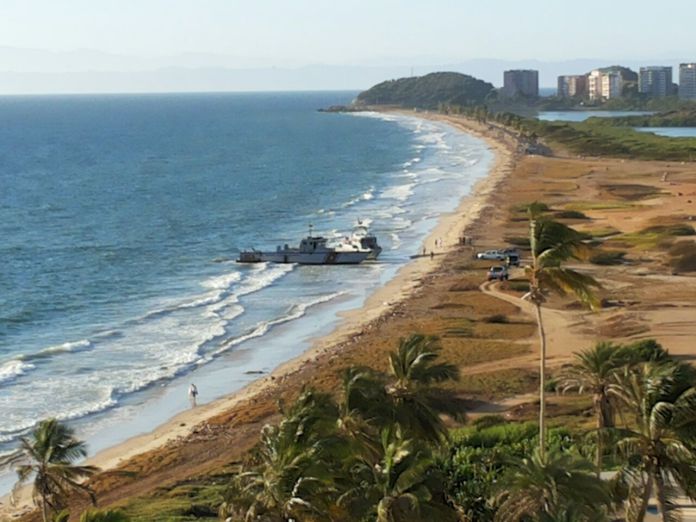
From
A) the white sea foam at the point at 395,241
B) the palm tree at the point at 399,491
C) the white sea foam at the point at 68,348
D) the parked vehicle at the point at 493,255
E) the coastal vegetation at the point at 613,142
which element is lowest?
the coastal vegetation at the point at 613,142

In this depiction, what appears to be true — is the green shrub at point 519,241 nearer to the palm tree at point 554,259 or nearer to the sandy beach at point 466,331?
the sandy beach at point 466,331

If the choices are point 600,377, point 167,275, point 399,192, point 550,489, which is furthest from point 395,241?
point 550,489

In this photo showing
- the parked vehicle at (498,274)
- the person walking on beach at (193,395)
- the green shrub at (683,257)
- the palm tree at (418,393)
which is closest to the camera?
the palm tree at (418,393)

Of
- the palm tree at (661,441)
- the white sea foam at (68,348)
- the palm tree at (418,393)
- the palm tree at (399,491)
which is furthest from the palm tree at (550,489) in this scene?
the white sea foam at (68,348)

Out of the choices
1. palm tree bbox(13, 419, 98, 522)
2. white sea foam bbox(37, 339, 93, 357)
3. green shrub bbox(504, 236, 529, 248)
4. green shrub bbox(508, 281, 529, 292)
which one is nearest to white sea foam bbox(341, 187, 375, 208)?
green shrub bbox(504, 236, 529, 248)

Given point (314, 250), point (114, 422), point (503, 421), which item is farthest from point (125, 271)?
point (503, 421)

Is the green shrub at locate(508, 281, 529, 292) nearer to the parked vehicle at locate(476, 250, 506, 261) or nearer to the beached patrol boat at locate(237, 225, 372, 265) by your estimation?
the parked vehicle at locate(476, 250, 506, 261)

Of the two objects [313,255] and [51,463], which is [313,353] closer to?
[313,255]
